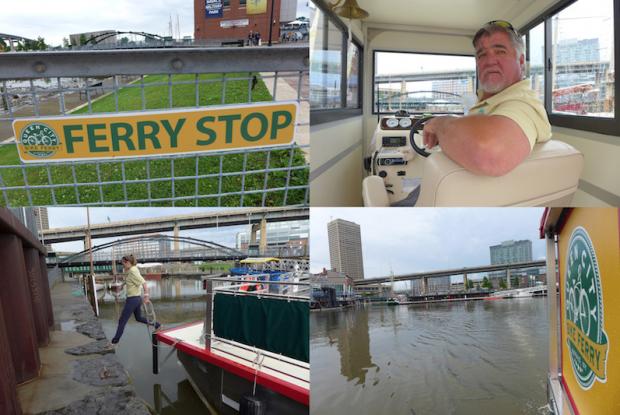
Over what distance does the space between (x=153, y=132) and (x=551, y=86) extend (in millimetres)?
764

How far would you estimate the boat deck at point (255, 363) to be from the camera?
307cm

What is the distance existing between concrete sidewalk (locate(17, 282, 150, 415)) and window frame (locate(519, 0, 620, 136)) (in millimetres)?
2918

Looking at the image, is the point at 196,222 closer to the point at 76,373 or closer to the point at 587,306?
the point at 587,306

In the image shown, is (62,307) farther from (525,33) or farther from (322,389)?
(525,33)

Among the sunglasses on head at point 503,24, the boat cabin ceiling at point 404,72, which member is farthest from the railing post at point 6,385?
the sunglasses on head at point 503,24

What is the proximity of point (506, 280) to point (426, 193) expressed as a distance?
2.79 feet

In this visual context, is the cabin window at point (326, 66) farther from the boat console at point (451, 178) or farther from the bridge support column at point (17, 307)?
the bridge support column at point (17, 307)

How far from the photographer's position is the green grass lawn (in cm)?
95

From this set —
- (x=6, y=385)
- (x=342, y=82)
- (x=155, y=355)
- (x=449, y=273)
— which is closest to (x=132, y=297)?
(x=155, y=355)

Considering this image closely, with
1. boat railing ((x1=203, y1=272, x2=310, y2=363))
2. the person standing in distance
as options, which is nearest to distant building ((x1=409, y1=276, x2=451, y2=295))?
boat railing ((x1=203, y1=272, x2=310, y2=363))

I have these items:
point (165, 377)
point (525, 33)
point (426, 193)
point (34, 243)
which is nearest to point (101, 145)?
point (426, 193)

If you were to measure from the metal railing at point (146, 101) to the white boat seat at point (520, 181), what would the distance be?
31 cm

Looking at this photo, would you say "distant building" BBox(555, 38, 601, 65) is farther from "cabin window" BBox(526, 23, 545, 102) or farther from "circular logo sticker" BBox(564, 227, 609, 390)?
"circular logo sticker" BBox(564, 227, 609, 390)

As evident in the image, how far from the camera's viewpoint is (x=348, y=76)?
2.68ft
